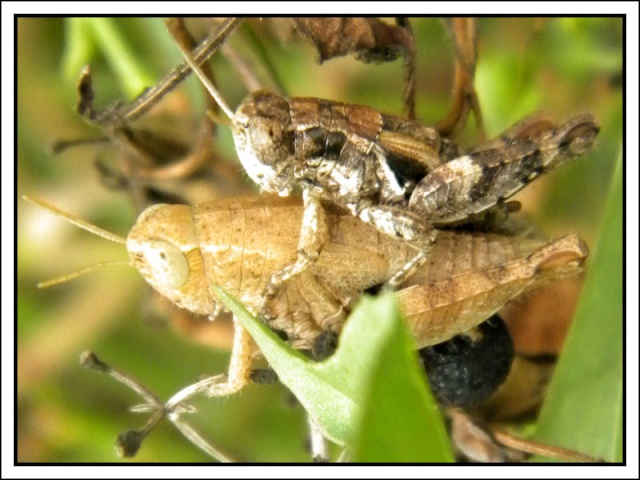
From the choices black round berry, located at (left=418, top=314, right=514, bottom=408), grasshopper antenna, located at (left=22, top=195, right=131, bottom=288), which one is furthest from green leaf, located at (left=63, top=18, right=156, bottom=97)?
black round berry, located at (left=418, top=314, right=514, bottom=408)

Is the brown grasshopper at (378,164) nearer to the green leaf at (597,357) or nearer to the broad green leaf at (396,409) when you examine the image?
the green leaf at (597,357)

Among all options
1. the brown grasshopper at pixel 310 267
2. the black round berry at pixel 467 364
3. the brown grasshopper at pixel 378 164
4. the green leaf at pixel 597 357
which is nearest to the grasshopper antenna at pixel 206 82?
the brown grasshopper at pixel 378 164

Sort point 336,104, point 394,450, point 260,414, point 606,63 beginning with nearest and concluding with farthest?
point 394,450
point 336,104
point 606,63
point 260,414

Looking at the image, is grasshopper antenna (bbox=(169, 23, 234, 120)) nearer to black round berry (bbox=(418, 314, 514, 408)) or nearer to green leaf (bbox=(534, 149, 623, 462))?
black round berry (bbox=(418, 314, 514, 408))

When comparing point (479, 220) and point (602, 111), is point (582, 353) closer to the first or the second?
point (479, 220)

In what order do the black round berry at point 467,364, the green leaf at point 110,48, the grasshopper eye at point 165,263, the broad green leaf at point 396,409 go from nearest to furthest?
the broad green leaf at point 396,409, the grasshopper eye at point 165,263, the black round berry at point 467,364, the green leaf at point 110,48

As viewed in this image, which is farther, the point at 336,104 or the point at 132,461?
the point at 132,461

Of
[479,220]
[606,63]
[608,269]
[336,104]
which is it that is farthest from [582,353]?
[606,63]
